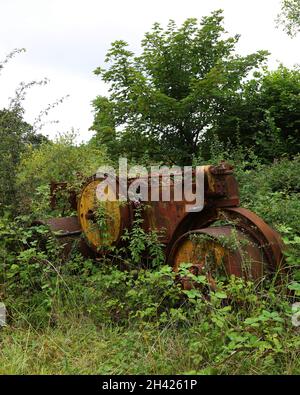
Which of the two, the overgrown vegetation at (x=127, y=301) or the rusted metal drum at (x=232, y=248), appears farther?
the rusted metal drum at (x=232, y=248)

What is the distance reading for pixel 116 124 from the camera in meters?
11.9

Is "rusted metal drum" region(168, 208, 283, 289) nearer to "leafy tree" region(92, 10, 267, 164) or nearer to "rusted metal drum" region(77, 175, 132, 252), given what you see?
"rusted metal drum" region(77, 175, 132, 252)

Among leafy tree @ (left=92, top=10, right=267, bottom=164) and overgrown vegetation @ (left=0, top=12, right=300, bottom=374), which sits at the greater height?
leafy tree @ (left=92, top=10, right=267, bottom=164)

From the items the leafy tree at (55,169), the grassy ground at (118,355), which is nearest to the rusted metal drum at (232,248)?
the grassy ground at (118,355)

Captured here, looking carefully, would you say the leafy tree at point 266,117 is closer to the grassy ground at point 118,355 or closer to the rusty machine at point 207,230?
the rusty machine at point 207,230

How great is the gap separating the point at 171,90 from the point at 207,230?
767cm

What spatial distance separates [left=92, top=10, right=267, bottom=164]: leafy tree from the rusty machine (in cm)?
543

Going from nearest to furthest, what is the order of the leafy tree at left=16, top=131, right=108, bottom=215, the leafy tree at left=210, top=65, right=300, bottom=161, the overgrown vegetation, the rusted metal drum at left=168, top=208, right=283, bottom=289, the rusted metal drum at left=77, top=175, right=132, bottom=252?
the overgrown vegetation → the rusted metal drum at left=168, top=208, right=283, bottom=289 → the rusted metal drum at left=77, top=175, right=132, bottom=252 → the leafy tree at left=16, top=131, right=108, bottom=215 → the leafy tree at left=210, top=65, right=300, bottom=161

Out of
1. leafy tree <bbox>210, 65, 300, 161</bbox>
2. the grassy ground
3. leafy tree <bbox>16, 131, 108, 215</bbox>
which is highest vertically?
leafy tree <bbox>210, 65, 300, 161</bbox>

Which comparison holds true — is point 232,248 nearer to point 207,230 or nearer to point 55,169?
point 207,230

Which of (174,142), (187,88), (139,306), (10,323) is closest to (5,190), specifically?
(10,323)

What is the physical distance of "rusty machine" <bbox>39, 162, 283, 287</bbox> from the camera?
4.30m

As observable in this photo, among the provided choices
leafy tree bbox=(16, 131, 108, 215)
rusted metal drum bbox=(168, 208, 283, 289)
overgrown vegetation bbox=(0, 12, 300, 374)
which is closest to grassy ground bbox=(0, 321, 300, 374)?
overgrown vegetation bbox=(0, 12, 300, 374)

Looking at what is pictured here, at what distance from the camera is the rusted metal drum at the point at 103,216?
5.29 m
